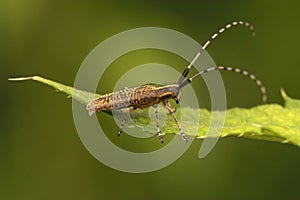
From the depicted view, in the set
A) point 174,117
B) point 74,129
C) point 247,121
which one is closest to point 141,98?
point 174,117

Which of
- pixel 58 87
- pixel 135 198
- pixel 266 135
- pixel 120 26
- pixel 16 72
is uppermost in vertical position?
pixel 120 26

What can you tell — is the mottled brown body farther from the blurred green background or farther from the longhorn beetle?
the blurred green background

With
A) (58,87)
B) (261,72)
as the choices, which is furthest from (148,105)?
(261,72)

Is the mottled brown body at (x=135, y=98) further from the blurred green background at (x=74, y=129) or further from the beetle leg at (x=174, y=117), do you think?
the blurred green background at (x=74, y=129)

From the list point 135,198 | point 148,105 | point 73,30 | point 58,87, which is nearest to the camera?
point 58,87

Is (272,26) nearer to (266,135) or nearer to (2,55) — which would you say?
(2,55)

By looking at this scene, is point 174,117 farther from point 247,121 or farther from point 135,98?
point 247,121
